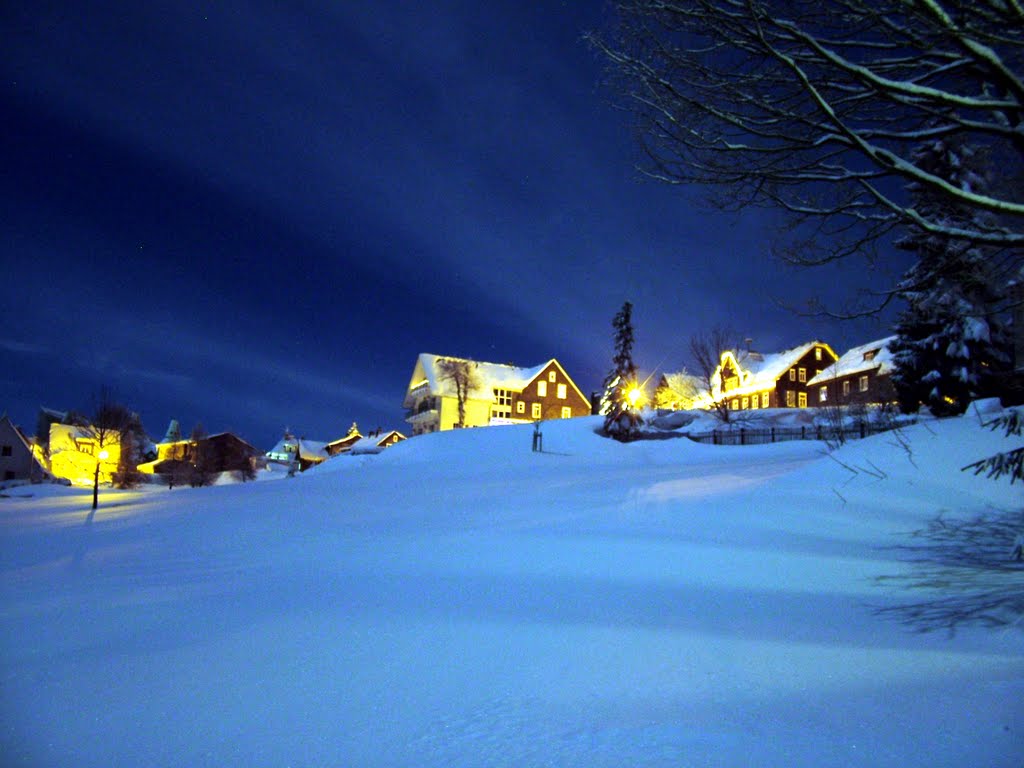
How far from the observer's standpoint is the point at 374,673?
325cm

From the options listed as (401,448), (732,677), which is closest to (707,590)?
(732,677)

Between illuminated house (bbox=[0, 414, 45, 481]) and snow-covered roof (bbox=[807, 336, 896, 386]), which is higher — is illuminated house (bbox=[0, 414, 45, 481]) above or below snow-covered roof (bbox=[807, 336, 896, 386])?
below

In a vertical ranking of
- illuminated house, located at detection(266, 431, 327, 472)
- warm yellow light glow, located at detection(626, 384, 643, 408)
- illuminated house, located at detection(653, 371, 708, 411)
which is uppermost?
illuminated house, located at detection(653, 371, 708, 411)

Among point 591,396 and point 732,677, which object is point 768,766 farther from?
point 591,396

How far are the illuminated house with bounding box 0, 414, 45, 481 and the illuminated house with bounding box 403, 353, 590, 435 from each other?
36924 mm

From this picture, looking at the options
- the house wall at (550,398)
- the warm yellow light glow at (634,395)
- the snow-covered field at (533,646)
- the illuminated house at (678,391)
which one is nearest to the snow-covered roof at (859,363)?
the illuminated house at (678,391)

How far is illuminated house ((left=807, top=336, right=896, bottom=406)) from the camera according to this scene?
43.5 meters

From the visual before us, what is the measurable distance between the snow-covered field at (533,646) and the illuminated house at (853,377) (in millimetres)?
40253

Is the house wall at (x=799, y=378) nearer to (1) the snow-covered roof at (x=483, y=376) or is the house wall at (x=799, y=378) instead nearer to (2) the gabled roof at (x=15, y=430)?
(1) the snow-covered roof at (x=483, y=376)

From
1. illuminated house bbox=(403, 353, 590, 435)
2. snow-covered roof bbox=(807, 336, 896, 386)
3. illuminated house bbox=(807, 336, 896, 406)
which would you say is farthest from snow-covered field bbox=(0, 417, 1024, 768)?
illuminated house bbox=(403, 353, 590, 435)

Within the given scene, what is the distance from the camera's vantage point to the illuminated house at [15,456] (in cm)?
5362

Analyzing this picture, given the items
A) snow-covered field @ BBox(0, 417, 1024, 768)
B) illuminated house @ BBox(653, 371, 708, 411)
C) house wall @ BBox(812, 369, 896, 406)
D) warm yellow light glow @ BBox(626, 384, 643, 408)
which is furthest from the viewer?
illuminated house @ BBox(653, 371, 708, 411)

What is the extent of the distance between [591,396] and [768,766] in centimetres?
6623

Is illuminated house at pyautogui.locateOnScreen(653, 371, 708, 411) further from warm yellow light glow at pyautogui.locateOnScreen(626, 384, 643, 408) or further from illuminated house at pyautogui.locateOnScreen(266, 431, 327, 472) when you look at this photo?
illuminated house at pyautogui.locateOnScreen(266, 431, 327, 472)
